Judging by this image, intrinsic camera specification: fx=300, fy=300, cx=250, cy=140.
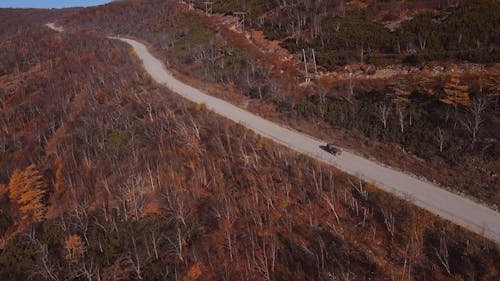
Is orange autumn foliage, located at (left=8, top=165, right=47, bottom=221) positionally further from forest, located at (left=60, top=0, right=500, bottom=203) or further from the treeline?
the treeline

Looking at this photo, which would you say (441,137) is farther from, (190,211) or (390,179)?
(190,211)

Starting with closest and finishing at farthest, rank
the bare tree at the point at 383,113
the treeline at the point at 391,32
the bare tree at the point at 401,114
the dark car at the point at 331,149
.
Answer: the dark car at the point at 331,149, the bare tree at the point at 401,114, the bare tree at the point at 383,113, the treeline at the point at 391,32

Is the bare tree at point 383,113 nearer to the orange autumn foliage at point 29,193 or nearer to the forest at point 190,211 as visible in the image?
the forest at point 190,211

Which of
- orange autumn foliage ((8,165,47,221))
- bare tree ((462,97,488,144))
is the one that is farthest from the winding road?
orange autumn foliage ((8,165,47,221))

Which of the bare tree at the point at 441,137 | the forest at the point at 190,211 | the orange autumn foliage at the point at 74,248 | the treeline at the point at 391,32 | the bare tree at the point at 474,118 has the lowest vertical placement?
the orange autumn foliage at the point at 74,248

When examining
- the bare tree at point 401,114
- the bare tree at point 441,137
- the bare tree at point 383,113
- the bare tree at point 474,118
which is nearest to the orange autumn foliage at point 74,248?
the bare tree at point 383,113

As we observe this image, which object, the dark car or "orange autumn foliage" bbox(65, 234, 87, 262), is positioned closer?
"orange autumn foliage" bbox(65, 234, 87, 262)
